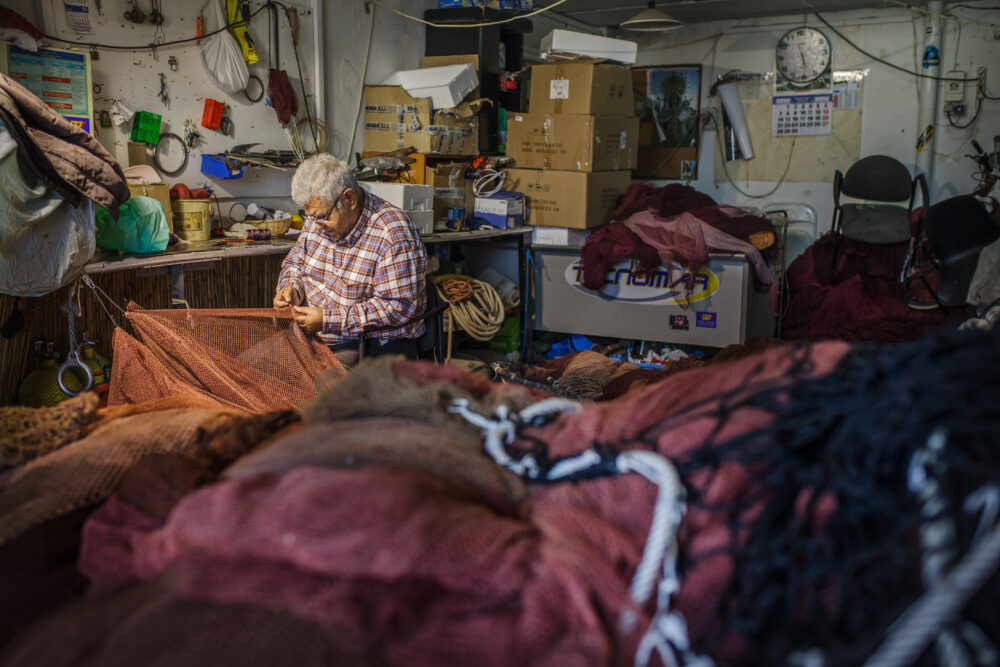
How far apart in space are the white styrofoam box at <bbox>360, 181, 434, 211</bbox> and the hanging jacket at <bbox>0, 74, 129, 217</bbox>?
1816mm

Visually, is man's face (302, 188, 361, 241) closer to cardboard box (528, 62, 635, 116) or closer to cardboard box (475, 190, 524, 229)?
cardboard box (475, 190, 524, 229)

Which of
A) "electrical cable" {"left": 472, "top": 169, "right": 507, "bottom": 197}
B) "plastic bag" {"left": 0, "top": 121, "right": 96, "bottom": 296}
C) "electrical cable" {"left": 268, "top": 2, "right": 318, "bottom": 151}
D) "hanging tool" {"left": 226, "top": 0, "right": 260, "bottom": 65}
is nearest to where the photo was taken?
"plastic bag" {"left": 0, "top": 121, "right": 96, "bottom": 296}

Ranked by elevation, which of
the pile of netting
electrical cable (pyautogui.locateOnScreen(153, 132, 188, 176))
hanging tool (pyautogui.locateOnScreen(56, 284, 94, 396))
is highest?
electrical cable (pyautogui.locateOnScreen(153, 132, 188, 176))

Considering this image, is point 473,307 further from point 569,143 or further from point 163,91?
point 163,91

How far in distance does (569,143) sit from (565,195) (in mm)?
352

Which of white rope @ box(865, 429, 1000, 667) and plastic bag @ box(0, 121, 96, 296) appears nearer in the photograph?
white rope @ box(865, 429, 1000, 667)

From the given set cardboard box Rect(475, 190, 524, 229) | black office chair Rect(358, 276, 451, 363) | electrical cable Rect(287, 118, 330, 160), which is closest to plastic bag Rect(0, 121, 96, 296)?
black office chair Rect(358, 276, 451, 363)

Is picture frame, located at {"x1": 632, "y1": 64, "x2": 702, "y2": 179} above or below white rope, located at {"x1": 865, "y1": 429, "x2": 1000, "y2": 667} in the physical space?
above

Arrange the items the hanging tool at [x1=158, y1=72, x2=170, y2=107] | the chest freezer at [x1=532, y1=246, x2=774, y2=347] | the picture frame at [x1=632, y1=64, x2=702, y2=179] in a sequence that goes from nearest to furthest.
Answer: the hanging tool at [x1=158, y1=72, x2=170, y2=107] → the chest freezer at [x1=532, y1=246, x2=774, y2=347] → the picture frame at [x1=632, y1=64, x2=702, y2=179]

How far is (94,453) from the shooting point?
1155mm

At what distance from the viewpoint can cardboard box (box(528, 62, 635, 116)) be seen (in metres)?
5.42

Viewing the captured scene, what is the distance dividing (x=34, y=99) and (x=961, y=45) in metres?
6.95

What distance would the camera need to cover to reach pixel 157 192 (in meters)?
3.62

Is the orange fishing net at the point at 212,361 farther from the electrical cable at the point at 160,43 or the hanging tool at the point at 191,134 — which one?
the hanging tool at the point at 191,134
